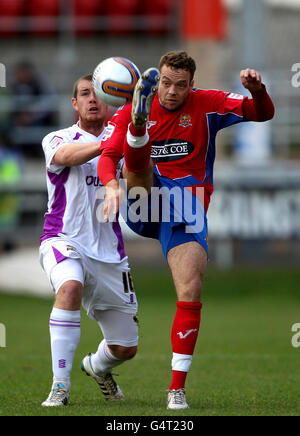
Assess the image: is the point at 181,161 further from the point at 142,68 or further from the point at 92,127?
the point at 142,68

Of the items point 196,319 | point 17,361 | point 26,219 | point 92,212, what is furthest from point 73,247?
point 26,219

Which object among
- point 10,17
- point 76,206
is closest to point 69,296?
point 76,206

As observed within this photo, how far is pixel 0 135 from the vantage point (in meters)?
18.2

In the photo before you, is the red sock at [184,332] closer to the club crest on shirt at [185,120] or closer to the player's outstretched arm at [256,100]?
the club crest on shirt at [185,120]

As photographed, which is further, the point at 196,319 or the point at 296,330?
the point at 296,330

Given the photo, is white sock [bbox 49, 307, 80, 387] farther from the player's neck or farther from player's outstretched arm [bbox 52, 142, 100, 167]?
the player's neck

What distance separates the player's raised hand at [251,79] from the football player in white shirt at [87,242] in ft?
3.69

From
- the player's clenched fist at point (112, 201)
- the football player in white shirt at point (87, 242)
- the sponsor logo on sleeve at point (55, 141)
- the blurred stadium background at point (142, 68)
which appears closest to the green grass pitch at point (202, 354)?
the football player in white shirt at point (87, 242)

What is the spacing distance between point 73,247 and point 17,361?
10.3 feet

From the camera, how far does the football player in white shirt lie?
21.0 feet

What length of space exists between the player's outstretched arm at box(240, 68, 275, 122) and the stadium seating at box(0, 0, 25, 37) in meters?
18.6

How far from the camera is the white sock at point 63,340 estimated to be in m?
6.18
